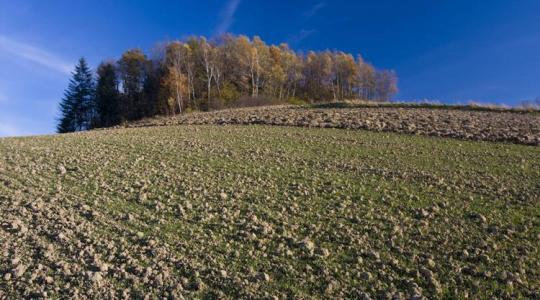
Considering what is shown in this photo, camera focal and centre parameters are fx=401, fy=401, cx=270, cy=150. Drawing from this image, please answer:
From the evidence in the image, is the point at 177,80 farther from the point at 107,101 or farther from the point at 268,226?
the point at 268,226

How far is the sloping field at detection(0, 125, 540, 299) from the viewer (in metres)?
6.42

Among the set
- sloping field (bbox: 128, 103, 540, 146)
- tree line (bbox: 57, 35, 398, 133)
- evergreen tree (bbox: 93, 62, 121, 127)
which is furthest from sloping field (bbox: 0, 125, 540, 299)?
evergreen tree (bbox: 93, 62, 121, 127)

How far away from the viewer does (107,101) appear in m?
69.9

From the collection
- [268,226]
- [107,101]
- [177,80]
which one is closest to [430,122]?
[268,226]

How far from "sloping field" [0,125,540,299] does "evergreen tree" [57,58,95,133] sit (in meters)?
57.5

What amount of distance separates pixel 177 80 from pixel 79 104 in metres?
20.7

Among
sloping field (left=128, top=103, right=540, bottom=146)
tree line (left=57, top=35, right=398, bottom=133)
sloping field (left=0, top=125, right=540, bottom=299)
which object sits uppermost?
tree line (left=57, top=35, right=398, bottom=133)

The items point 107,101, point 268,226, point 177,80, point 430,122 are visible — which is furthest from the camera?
point 107,101

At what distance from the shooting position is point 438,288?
629 centimetres

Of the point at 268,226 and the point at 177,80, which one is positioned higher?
the point at 177,80

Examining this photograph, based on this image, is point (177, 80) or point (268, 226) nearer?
point (268, 226)

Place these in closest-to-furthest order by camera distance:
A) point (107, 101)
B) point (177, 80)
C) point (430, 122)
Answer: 1. point (430, 122)
2. point (177, 80)
3. point (107, 101)

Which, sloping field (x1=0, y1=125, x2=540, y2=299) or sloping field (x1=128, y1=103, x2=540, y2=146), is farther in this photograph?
sloping field (x1=128, y1=103, x2=540, y2=146)

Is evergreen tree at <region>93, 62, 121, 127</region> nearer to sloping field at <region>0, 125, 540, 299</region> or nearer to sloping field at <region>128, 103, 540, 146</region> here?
sloping field at <region>128, 103, 540, 146</region>
